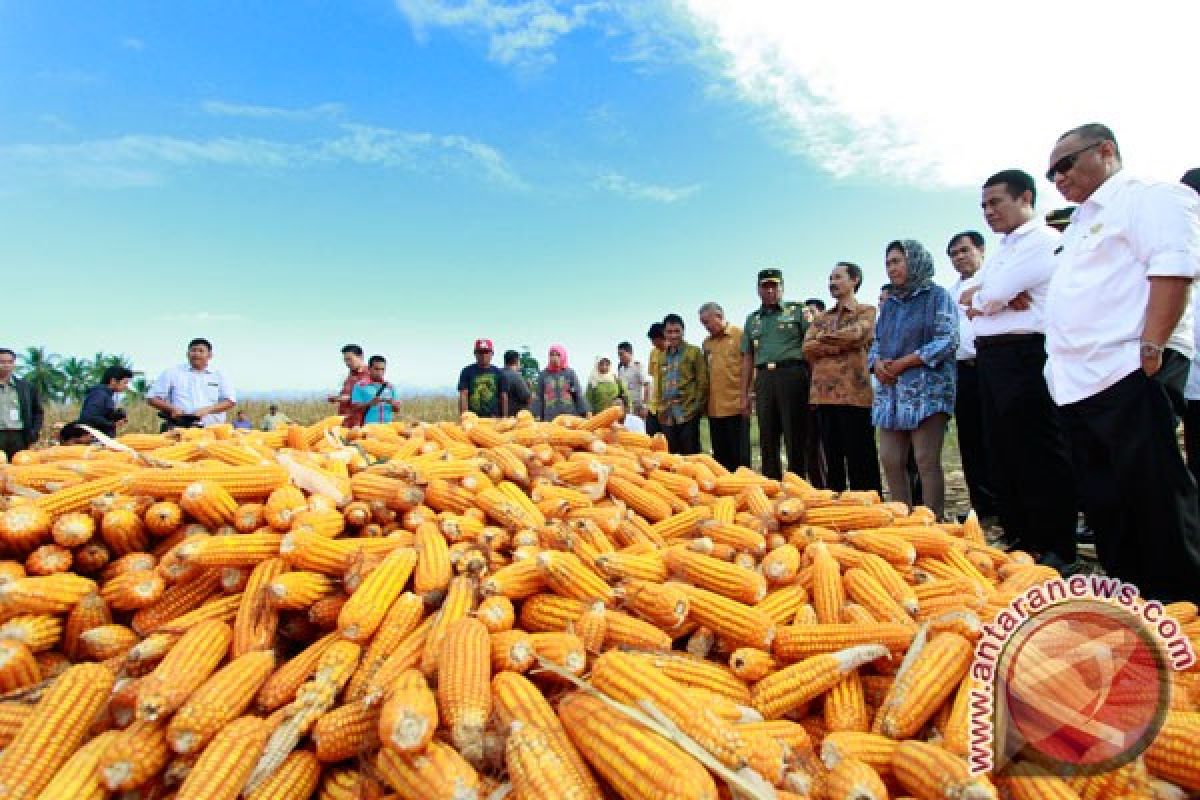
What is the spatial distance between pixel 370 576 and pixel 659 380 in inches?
303

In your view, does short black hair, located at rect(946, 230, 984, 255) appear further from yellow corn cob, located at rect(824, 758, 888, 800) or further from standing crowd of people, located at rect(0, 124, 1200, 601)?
yellow corn cob, located at rect(824, 758, 888, 800)

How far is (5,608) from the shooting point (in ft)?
6.86

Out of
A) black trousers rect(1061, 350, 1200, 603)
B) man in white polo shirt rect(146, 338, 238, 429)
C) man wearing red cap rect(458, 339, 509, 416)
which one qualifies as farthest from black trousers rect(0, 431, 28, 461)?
black trousers rect(1061, 350, 1200, 603)

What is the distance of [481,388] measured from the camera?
1000 cm

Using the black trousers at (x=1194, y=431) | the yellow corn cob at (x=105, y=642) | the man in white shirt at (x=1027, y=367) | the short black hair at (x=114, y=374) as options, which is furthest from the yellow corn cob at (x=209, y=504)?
the short black hair at (x=114, y=374)

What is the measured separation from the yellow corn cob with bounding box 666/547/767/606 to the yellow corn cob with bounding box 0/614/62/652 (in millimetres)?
2273

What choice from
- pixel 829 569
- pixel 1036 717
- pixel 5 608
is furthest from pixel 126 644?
pixel 1036 717

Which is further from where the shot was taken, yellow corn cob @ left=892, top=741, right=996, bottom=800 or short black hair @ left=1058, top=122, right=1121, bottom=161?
short black hair @ left=1058, top=122, right=1121, bottom=161

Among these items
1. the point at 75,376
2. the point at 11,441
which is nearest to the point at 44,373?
the point at 75,376

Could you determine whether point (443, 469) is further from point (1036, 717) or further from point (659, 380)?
point (659, 380)

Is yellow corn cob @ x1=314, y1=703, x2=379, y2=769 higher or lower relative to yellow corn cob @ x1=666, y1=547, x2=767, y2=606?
lower

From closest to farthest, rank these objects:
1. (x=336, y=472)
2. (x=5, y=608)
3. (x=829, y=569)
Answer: (x=5, y=608), (x=829, y=569), (x=336, y=472)

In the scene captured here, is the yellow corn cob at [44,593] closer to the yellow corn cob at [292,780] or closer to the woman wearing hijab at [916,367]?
the yellow corn cob at [292,780]

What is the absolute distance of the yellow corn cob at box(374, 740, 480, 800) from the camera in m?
1.48
